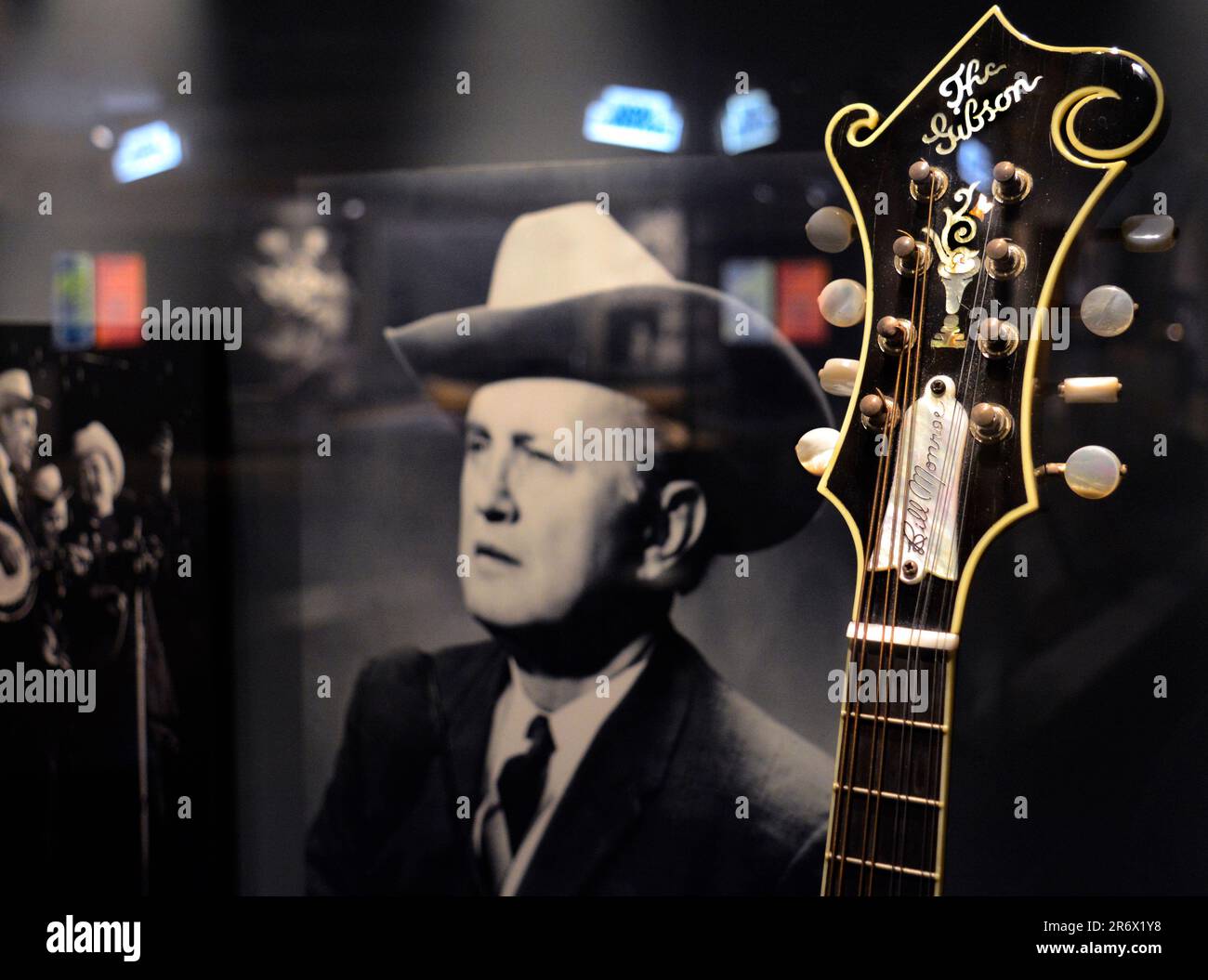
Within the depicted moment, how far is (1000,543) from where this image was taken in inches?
72.2

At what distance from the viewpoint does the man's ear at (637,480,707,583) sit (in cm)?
188

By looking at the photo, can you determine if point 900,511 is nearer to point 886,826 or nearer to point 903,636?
point 903,636

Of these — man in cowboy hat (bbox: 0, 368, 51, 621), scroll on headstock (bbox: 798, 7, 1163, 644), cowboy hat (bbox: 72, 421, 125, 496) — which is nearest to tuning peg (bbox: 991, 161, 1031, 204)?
scroll on headstock (bbox: 798, 7, 1163, 644)

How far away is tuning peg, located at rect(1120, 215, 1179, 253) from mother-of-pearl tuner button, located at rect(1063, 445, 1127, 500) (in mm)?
266

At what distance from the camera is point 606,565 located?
1.90 meters

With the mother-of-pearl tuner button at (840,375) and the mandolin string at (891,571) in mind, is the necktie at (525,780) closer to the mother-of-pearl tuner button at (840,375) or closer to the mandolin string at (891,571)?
the mandolin string at (891,571)

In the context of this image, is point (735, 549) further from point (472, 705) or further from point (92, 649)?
point (92, 649)

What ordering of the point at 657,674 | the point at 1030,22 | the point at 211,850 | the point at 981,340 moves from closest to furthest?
the point at 981,340 → the point at 1030,22 → the point at 657,674 → the point at 211,850

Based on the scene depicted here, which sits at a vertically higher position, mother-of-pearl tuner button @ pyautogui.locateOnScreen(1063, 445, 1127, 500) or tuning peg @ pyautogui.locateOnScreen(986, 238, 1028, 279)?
tuning peg @ pyautogui.locateOnScreen(986, 238, 1028, 279)

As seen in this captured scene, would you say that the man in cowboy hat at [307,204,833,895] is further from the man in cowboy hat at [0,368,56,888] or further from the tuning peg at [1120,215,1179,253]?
the man in cowboy hat at [0,368,56,888]

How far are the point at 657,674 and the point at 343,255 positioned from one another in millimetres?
908

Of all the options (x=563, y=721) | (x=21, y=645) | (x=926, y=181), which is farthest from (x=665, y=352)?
(x=21, y=645)

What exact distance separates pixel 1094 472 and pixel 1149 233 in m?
0.31
